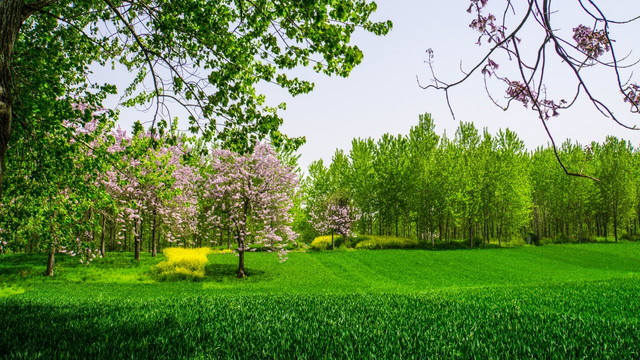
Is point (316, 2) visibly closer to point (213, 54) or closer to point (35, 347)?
point (213, 54)

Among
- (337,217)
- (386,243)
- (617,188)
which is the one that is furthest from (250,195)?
(617,188)

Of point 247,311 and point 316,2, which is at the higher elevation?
point 316,2

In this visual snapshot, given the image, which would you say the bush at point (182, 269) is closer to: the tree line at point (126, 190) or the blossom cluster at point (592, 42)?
the tree line at point (126, 190)

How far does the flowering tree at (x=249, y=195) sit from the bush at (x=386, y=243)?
17379mm

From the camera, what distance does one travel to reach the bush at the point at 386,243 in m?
38.1

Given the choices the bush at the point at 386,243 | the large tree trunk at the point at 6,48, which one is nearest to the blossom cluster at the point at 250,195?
the large tree trunk at the point at 6,48

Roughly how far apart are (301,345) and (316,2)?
4.84 m

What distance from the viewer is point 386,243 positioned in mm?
38562

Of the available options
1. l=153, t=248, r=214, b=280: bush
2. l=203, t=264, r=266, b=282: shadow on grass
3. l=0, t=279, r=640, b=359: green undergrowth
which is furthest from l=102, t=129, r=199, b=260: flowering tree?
l=0, t=279, r=640, b=359: green undergrowth

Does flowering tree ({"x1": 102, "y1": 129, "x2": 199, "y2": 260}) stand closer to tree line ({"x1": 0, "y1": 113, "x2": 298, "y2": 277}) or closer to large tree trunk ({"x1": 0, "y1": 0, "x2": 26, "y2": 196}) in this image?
tree line ({"x1": 0, "y1": 113, "x2": 298, "y2": 277})

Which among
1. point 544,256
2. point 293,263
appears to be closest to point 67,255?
point 293,263

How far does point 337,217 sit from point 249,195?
62.7 feet

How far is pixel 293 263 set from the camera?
2747cm

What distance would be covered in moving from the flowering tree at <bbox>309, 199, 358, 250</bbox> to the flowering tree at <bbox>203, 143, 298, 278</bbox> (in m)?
16.9
